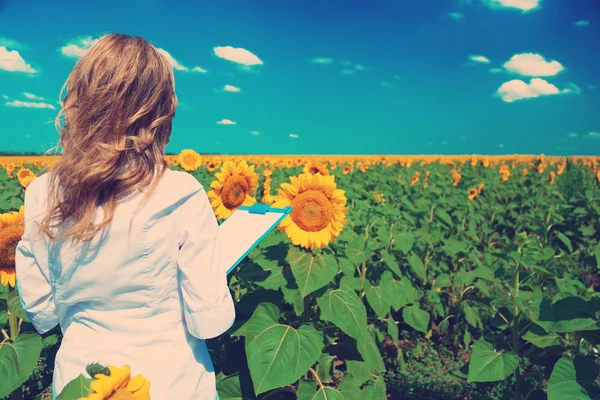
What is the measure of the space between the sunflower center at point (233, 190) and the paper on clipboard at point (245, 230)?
3.53 ft

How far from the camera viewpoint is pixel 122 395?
4.03 feet

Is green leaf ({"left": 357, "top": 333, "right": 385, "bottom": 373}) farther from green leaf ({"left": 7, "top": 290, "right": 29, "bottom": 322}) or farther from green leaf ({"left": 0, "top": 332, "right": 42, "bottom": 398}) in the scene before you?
green leaf ({"left": 7, "top": 290, "right": 29, "bottom": 322})

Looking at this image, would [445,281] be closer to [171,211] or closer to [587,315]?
[587,315]

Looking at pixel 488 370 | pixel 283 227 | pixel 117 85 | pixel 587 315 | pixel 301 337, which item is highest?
pixel 117 85

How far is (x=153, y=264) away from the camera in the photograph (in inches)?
61.8

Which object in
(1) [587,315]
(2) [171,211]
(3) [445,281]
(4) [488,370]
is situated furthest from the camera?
(3) [445,281]

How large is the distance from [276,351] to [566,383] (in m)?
1.37

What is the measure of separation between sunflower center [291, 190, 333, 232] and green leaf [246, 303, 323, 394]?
0.50m

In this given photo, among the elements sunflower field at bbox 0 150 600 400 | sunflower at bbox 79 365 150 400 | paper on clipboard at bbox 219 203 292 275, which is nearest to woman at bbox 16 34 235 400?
paper on clipboard at bbox 219 203 292 275

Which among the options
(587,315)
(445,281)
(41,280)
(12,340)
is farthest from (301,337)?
(445,281)

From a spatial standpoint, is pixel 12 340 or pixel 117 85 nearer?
pixel 117 85

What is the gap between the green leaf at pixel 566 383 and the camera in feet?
7.08

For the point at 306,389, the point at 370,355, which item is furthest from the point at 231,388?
the point at 370,355

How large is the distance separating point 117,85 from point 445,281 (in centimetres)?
353
